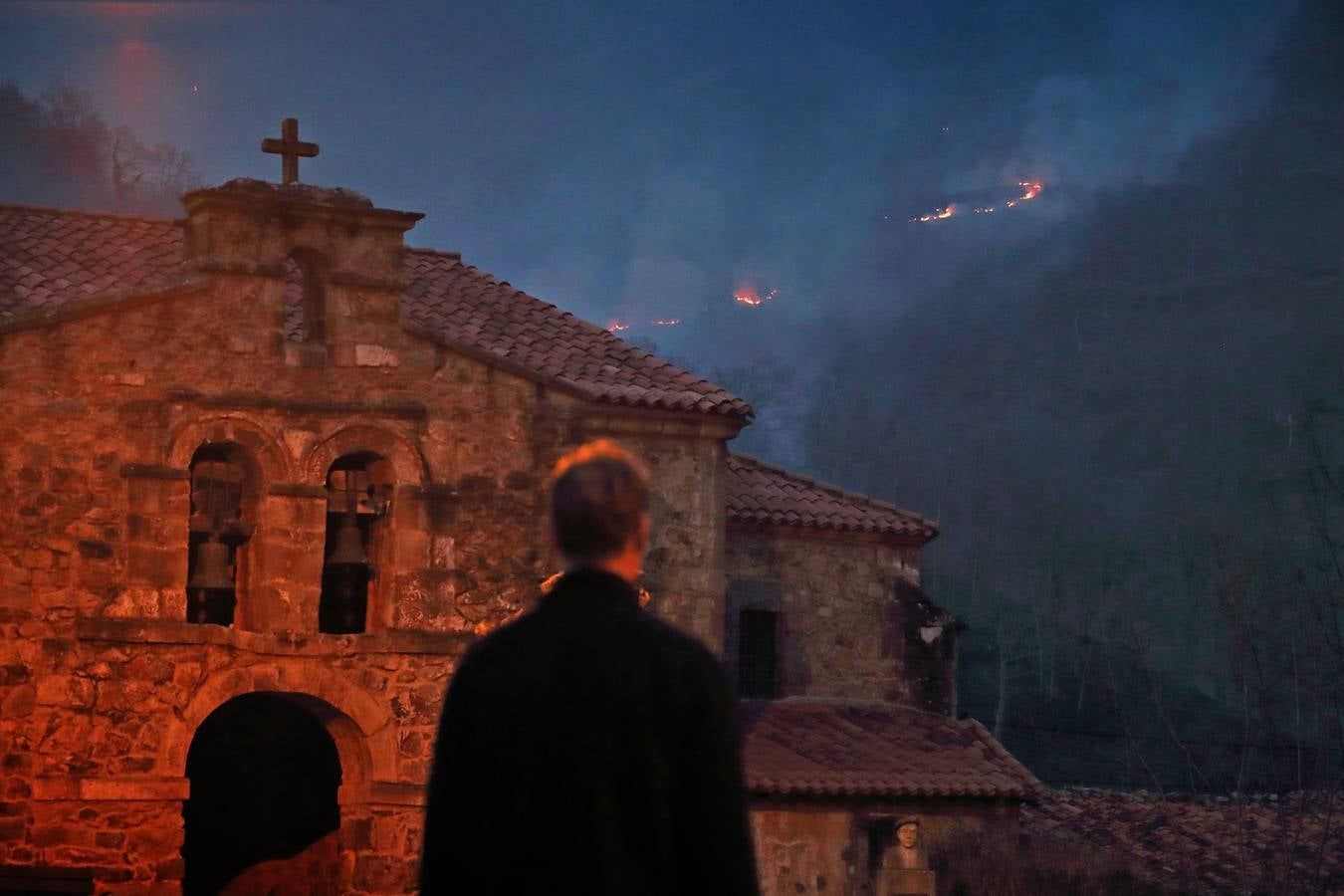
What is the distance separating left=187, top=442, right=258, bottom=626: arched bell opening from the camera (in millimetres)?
15562

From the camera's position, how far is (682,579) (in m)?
18.1

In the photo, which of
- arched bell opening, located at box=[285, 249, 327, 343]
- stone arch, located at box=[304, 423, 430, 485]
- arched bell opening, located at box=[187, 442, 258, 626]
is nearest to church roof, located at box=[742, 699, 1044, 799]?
stone arch, located at box=[304, 423, 430, 485]

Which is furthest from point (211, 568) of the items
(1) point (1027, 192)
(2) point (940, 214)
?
(2) point (940, 214)

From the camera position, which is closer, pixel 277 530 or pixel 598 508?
pixel 598 508

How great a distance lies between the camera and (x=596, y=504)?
148 inches

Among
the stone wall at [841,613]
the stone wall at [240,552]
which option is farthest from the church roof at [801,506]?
the stone wall at [240,552]

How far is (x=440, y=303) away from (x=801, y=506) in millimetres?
5219

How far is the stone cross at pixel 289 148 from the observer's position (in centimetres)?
1681

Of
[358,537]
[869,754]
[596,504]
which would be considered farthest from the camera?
[869,754]

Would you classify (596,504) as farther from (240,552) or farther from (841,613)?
(841,613)

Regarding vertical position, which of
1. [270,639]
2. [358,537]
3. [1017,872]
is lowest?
[1017,872]

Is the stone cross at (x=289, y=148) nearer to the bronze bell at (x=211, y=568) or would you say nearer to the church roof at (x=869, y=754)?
the bronze bell at (x=211, y=568)

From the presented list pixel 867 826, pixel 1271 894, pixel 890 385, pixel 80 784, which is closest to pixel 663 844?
pixel 80 784

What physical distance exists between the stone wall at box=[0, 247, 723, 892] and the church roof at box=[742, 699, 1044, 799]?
4.11 metres
